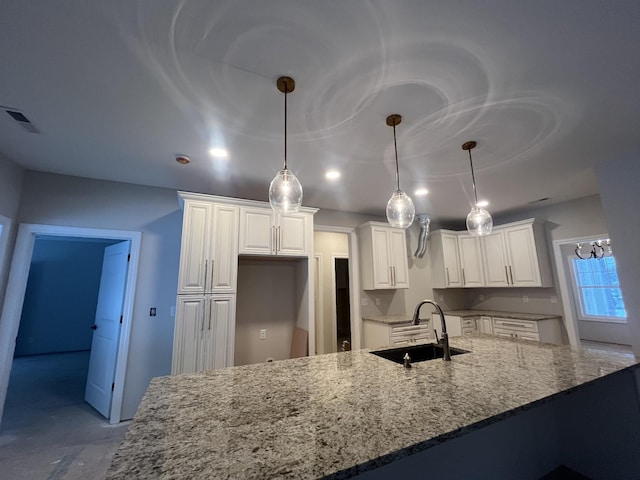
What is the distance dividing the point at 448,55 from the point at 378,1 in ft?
1.77

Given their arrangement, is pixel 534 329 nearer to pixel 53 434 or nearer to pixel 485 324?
pixel 485 324

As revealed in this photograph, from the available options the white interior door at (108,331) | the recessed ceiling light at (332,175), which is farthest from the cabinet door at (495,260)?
the white interior door at (108,331)

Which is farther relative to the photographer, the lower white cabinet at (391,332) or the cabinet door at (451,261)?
the cabinet door at (451,261)

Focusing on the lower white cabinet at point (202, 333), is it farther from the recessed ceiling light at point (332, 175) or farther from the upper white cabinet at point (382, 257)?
the upper white cabinet at point (382, 257)

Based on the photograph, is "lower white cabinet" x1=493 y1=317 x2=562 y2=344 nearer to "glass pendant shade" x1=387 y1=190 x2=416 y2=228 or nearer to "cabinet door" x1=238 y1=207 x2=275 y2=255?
"glass pendant shade" x1=387 y1=190 x2=416 y2=228

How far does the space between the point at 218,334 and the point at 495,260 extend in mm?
4613

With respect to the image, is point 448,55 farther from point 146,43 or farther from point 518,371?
point 518,371

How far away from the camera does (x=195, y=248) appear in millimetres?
3016

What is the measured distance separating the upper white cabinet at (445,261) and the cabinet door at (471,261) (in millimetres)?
74

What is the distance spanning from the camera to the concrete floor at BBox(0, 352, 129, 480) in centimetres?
218

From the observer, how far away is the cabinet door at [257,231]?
Result: 327 cm

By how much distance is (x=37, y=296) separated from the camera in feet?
21.2

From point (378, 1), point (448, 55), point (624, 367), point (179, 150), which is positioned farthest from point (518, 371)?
point (179, 150)

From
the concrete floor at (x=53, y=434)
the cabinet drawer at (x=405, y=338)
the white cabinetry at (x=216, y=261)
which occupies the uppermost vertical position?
the white cabinetry at (x=216, y=261)
